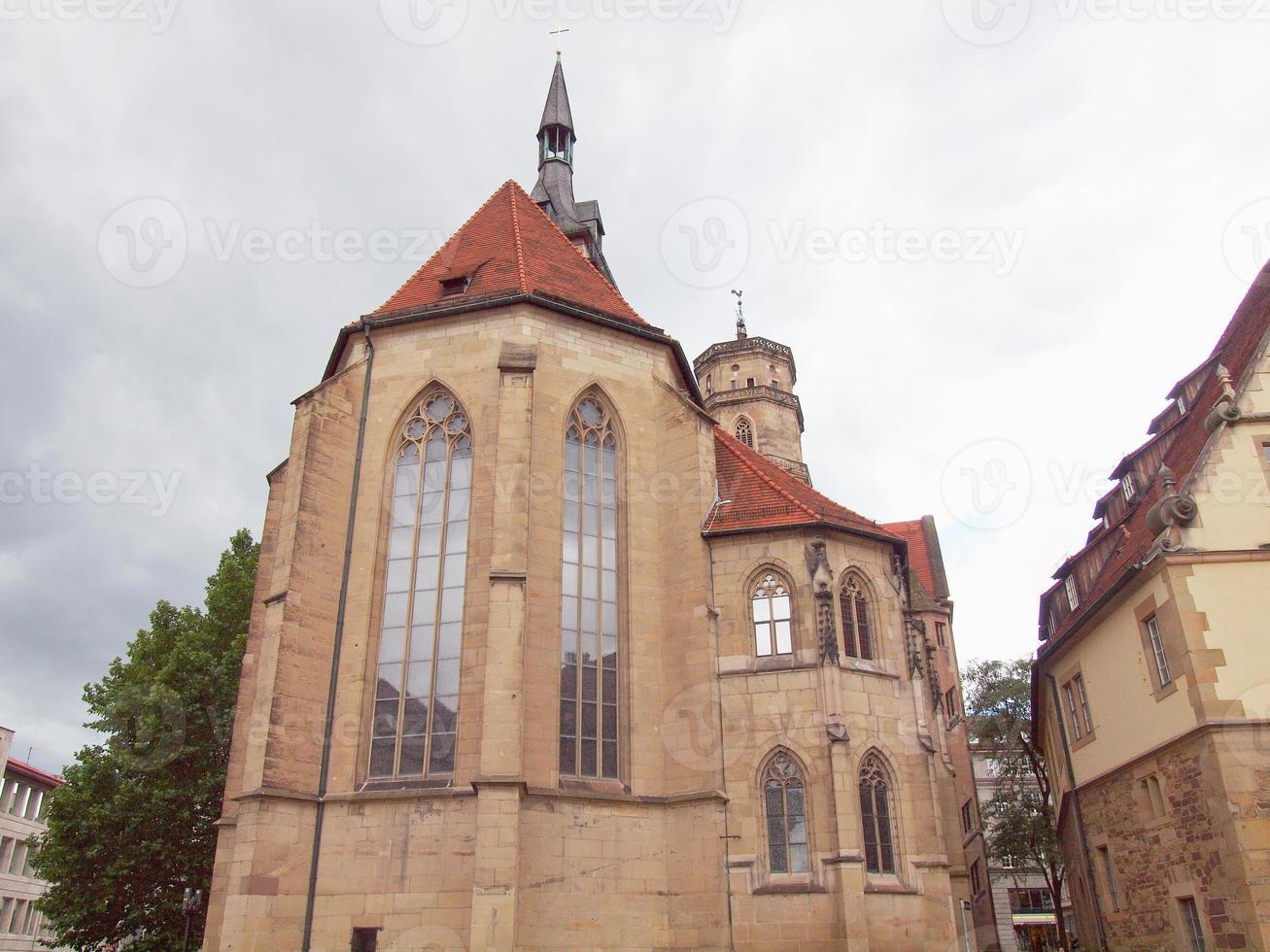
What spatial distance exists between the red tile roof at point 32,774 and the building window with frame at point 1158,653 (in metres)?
42.3

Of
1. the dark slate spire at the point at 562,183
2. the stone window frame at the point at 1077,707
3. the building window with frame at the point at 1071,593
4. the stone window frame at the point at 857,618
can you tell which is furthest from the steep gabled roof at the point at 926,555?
the stone window frame at the point at 857,618

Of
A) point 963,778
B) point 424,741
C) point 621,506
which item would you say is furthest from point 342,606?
point 963,778

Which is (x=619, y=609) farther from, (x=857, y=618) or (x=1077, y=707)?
(x=1077, y=707)

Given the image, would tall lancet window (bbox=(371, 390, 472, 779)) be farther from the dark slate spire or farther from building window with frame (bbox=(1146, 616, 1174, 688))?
the dark slate spire

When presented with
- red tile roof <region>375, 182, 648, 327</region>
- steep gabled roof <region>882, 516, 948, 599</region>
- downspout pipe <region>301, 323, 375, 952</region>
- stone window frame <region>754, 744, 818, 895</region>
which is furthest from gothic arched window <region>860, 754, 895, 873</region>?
steep gabled roof <region>882, 516, 948, 599</region>

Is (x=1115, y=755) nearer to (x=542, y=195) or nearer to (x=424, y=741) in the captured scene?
(x=424, y=741)

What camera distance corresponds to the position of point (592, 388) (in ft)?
62.0

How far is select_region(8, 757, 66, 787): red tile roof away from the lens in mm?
42688

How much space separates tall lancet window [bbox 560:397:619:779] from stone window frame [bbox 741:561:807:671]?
236 centimetres

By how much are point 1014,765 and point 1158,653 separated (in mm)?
19408

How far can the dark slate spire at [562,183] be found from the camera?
31.6 metres

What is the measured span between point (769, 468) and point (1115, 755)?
853 centimetres

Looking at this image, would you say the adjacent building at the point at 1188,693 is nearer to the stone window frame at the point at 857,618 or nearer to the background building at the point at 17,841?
the stone window frame at the point at 857,618

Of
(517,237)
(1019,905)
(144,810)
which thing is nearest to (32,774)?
(144,810)
